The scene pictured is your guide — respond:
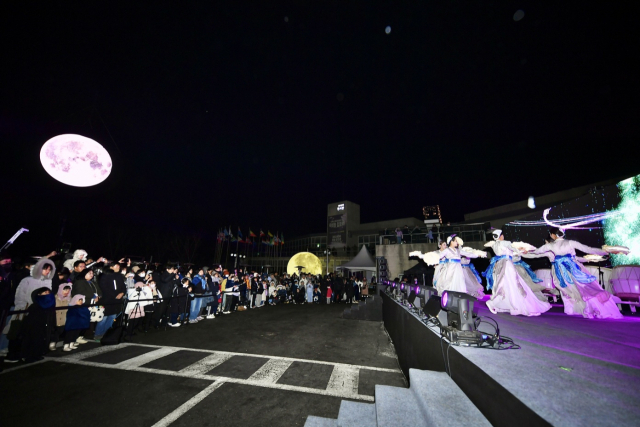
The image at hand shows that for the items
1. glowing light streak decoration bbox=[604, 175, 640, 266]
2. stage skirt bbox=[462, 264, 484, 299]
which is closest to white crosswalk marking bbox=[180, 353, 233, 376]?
stage skirt bbox=[462, 264, 484, 299]

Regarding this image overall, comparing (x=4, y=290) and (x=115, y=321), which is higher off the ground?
(x=4, y=290)

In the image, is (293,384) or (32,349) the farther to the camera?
(32,349)

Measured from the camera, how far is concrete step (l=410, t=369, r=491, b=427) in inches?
73.9

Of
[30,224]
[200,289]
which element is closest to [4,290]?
[200,289]

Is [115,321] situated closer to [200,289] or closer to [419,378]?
[200,289]

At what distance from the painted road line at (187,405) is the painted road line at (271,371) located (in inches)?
25.5

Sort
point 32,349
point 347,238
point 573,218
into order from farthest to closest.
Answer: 1. point 347,238
2. point 573,218
3. point 32,349

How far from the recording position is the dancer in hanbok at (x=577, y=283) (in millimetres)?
5293

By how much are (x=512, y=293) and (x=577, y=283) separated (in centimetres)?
133

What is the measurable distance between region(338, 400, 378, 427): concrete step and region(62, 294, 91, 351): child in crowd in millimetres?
6897

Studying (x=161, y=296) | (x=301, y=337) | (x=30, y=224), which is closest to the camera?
(x=301, y=337)

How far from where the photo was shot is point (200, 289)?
33.8 feet

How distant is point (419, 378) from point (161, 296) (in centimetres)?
914

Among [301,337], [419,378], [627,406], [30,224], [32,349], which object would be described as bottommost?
[301,337]
